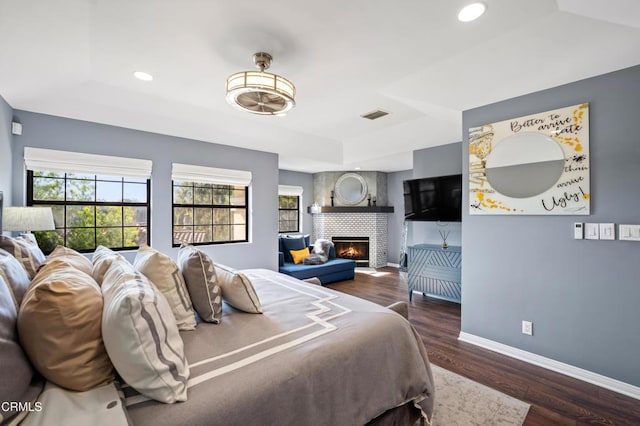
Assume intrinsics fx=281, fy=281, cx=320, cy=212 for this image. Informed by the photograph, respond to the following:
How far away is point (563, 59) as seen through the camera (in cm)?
215

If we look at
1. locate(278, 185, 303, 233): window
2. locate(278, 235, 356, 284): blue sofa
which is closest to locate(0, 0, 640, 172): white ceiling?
locate(278, 235, 356, 284): blue sofa

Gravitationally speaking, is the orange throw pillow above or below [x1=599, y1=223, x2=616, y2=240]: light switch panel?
below

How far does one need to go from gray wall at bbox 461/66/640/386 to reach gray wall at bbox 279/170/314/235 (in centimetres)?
464

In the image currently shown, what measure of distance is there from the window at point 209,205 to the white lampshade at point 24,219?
5.09 ft

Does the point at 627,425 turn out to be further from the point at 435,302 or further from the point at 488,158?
the point at 435,302

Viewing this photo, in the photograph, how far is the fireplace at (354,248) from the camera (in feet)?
22.6

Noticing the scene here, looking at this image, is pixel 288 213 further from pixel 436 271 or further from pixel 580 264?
pixel 580 264

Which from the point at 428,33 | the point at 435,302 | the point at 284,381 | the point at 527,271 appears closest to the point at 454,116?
the point at 428,33

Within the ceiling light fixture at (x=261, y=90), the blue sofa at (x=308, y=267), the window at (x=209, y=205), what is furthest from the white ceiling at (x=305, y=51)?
the blue sofa at (x=308, y=267)

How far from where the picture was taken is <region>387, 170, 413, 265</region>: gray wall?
6.88 meters

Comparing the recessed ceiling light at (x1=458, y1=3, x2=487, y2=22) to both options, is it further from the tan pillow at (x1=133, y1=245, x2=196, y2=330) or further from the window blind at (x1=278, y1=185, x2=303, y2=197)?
the window blind at (x1=278, y1=185, x2=303, y2=197)

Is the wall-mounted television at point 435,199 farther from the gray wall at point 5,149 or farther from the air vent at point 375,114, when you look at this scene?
the gray wall at point 5,149

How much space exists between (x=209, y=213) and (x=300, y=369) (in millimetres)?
3568

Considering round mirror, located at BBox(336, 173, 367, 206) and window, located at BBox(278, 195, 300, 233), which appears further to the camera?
round mirror, located at BBox(336, 173, 367, 206)
